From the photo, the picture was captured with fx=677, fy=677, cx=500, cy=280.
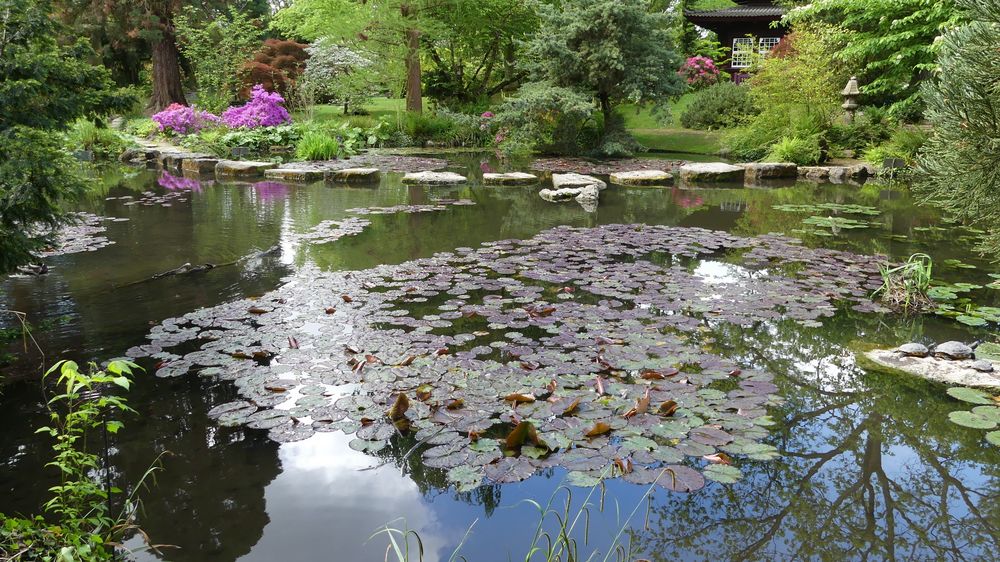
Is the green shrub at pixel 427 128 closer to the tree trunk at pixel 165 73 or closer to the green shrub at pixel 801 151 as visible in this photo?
the tree trunk at pixel 165 73

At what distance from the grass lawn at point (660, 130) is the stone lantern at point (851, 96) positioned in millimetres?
3248

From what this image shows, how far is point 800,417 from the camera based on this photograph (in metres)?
3.53

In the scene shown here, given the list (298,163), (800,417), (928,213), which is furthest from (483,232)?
(298,163)

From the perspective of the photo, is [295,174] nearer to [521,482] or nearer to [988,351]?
[521,482]

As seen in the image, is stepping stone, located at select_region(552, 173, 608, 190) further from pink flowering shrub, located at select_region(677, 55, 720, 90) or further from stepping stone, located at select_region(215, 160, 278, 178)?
pink flowering shrub, located at select_region(677, 55, 720, 90)

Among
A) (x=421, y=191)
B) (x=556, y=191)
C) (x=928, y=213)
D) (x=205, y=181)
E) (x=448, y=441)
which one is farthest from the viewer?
(x=205, y=181)

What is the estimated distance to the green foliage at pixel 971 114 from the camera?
13.6 feet

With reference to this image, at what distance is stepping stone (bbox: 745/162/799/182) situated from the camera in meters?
13.8

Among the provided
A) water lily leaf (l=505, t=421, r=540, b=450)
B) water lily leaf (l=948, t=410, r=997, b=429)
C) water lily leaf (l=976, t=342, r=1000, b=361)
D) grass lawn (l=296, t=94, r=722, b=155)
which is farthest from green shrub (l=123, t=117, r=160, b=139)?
water lily leaf (l=948, t=410, r=997, b=429)

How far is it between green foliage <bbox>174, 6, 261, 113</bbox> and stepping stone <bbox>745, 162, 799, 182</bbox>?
1533 centimetres

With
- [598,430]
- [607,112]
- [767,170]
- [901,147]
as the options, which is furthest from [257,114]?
[598,430]

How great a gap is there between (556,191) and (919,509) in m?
8.54

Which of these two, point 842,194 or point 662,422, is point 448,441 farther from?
point 842,194

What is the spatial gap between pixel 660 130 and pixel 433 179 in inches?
393
